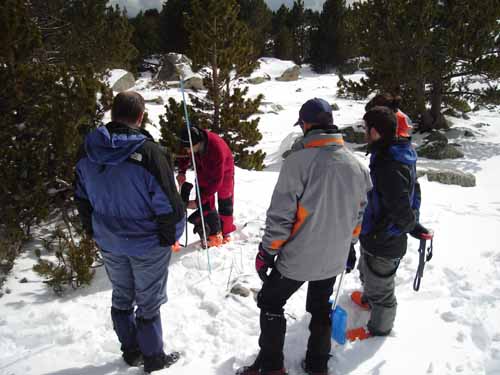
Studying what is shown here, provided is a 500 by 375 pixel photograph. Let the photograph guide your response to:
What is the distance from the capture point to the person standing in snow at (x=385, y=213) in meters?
2.66

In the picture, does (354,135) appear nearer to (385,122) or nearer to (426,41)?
(426,41)

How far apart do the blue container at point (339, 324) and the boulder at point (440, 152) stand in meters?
11.4

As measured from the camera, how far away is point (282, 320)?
2.56 meters

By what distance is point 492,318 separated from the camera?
10.7ft

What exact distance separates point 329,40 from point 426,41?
90.3 ft

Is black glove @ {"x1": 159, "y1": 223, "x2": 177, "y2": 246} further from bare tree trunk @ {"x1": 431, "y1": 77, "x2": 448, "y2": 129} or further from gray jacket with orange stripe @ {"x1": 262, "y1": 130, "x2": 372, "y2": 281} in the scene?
bare tree trunk @ {"x1": 431, "y1": 77, "x2": 448, "y2": 129}

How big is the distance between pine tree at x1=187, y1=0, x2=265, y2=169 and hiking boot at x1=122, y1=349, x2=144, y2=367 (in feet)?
22.2

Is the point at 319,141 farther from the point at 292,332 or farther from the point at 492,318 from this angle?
the point at 492,318

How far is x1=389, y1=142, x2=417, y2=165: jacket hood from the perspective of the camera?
8.72ft

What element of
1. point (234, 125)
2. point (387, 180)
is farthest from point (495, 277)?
point (234, 125)

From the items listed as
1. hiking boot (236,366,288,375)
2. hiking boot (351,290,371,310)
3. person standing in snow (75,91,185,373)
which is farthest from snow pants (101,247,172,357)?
hiking boot (351,290,371,310)

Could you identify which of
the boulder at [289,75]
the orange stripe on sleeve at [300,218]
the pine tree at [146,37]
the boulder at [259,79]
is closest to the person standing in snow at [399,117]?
the orange stripe on sleeve at [300,218]

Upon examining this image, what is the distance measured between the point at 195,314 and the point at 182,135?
2062mm

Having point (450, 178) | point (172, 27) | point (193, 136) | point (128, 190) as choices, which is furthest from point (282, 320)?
point (172, 27)
